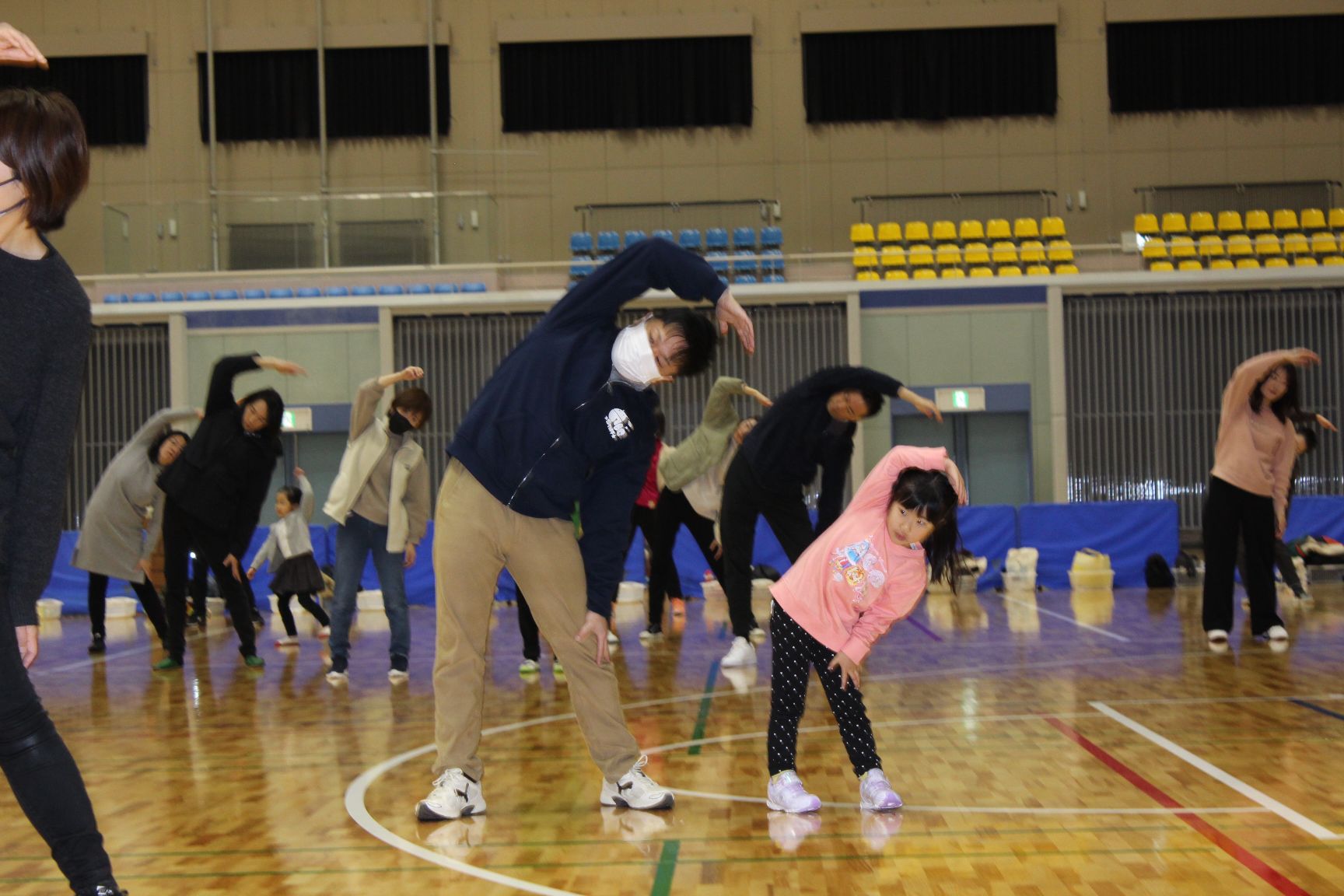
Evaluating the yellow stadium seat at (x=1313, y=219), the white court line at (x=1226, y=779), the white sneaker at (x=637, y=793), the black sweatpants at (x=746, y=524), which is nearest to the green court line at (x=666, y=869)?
the white sneaker at (x=637, y=793)

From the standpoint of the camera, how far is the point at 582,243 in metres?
19.4

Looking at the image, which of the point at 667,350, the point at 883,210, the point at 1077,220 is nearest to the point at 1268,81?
the point at 1077,220

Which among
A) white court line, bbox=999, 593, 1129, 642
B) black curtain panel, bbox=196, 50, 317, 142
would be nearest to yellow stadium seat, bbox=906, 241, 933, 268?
white court line, bbox=999, 593, 1129, 642

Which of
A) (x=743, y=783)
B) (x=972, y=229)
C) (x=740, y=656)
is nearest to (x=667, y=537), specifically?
(x=740, y=656)

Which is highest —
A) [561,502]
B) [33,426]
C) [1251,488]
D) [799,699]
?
[33,426]

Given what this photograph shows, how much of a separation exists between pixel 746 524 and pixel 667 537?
1.80 m

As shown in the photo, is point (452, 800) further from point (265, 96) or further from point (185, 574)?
point (265, 96)

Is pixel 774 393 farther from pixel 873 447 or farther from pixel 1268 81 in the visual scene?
pixel 1268 81

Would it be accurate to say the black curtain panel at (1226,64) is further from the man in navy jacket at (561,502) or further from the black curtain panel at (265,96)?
the man in navy jacket at (561,502)

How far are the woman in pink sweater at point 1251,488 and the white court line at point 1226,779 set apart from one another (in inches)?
102

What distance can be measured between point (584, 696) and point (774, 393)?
578 inches

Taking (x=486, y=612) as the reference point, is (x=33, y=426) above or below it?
above

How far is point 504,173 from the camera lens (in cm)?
2073

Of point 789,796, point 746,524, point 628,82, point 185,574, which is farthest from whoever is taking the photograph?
point 628,82
